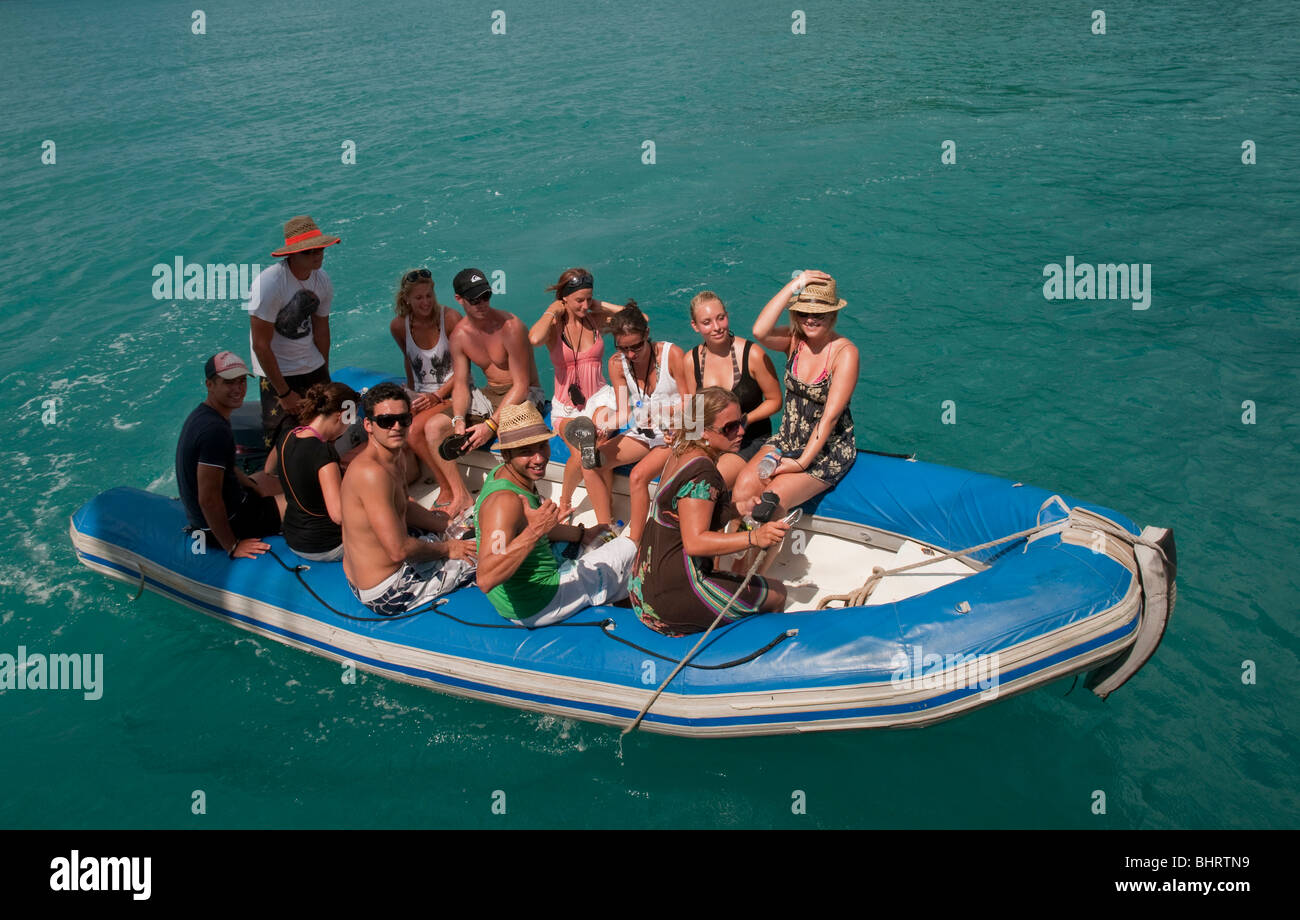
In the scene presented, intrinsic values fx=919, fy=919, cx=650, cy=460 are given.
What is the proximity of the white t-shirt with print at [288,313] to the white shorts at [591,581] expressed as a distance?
2409mm

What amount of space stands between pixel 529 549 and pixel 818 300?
2.06 meters

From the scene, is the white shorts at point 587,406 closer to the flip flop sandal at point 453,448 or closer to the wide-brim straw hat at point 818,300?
the flip flop sandal at point 453,448

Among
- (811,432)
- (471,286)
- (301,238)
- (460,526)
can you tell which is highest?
(301,238)

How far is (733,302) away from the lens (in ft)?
32.8

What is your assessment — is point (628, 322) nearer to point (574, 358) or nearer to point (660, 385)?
point (660, 385)

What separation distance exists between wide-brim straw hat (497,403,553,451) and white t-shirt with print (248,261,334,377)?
7.44ft

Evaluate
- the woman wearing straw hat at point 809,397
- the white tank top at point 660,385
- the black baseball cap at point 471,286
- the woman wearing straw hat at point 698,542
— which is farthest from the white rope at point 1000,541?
the black baseball cap at point 471,286

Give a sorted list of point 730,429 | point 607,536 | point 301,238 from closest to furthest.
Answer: point 730,429 → point 607,536 → point 301,238

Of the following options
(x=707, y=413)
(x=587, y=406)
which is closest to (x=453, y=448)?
(x=587, y=406)

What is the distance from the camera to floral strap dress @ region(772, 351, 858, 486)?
17.0ft

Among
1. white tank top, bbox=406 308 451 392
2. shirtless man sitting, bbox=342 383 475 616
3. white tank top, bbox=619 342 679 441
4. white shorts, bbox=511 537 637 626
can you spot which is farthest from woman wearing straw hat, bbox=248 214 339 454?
white shorts, bbox=511 537 637 626

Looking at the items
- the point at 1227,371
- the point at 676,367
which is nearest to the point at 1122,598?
the point at 676,367

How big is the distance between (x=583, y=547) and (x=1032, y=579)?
238 centimetres
